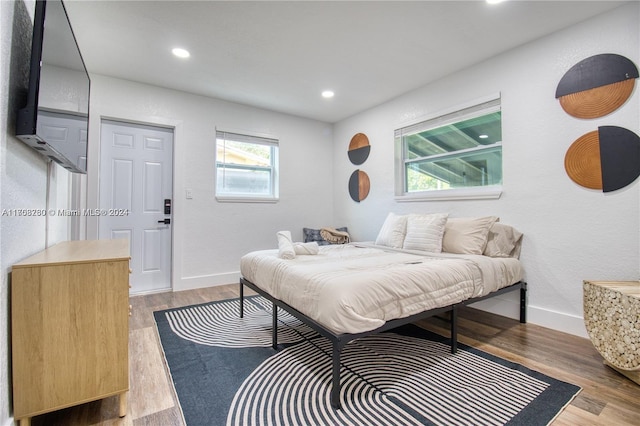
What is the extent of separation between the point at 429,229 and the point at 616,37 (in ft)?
6.62

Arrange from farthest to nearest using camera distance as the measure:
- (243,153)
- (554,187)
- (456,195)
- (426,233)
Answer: (243,153) → (456,195) → (426,233) → (554,187)

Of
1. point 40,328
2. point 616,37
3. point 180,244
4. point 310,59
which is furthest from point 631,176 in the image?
point 180,244

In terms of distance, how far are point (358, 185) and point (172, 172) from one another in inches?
102

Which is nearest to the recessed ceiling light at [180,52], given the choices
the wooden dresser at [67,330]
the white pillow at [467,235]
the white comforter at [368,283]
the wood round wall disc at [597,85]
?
the white comforter at [368,283]

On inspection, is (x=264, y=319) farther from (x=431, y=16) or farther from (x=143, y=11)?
(x=431, y=16)

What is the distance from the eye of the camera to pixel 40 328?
1.23 metres

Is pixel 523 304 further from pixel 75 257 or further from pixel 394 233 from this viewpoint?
pixel 75 257

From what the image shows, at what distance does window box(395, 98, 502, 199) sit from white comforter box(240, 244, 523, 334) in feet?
3.16

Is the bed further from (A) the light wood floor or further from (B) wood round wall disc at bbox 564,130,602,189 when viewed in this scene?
(B) wood round wall disc at bbox 564,130,602,189

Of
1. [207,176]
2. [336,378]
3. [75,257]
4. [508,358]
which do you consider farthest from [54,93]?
[508,358]

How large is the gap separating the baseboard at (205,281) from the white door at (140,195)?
7.7 inches

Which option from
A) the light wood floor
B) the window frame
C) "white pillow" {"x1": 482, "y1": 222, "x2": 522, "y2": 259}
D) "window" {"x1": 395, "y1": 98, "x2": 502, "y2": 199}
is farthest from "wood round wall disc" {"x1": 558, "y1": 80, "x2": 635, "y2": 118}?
the window frame

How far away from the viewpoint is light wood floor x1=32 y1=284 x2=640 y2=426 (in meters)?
1.44

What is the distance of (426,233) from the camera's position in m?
2.98
